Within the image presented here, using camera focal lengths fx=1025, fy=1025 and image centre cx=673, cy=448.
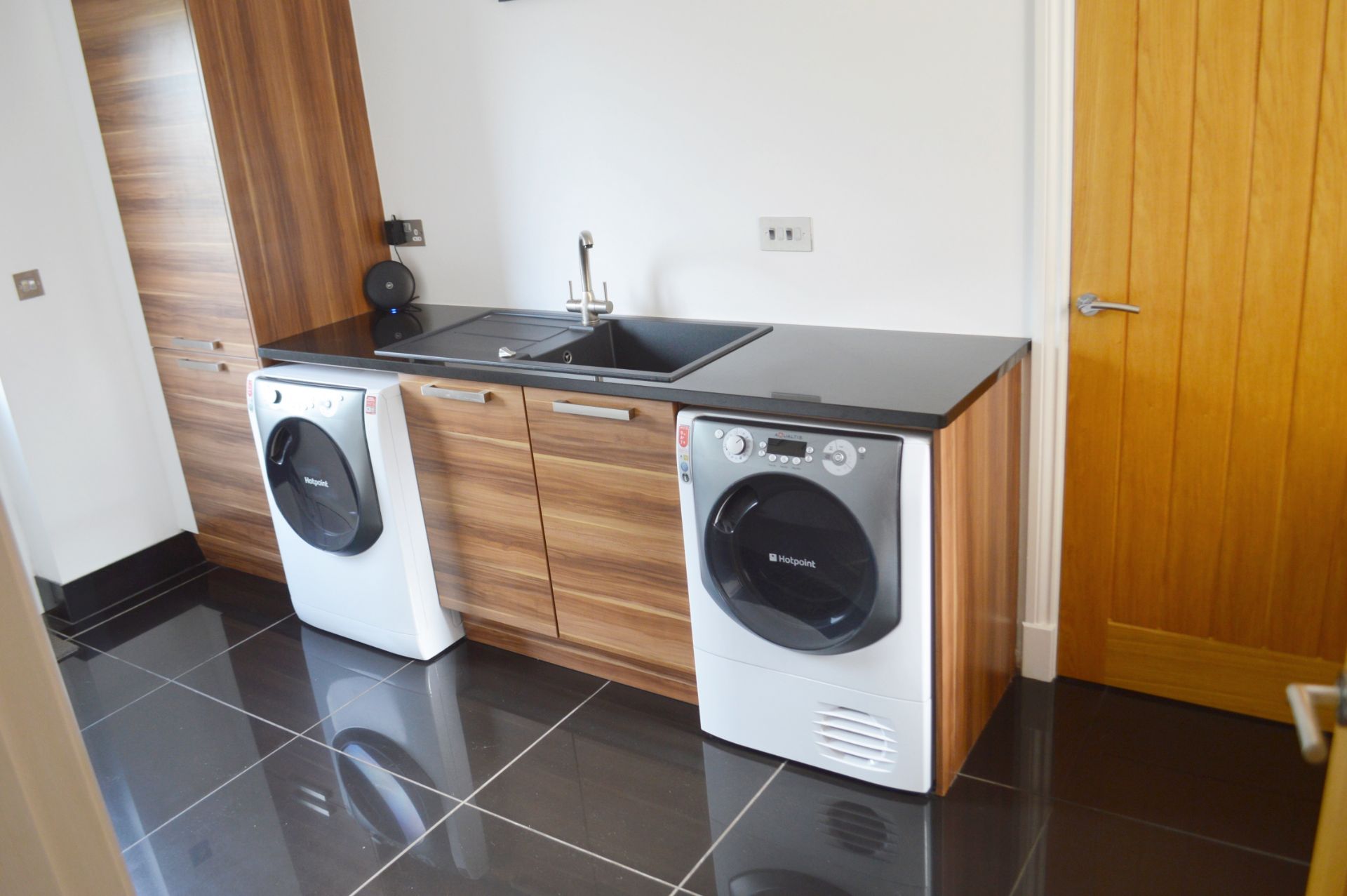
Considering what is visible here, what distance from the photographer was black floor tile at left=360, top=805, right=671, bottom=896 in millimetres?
2059

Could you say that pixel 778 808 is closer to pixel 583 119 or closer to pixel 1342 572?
pixel 1342 572

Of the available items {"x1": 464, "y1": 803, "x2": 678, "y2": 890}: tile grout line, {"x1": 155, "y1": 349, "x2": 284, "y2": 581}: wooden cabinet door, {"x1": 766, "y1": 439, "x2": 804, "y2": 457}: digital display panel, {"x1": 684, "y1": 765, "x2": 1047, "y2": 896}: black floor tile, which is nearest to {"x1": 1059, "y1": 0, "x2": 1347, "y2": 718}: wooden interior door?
{"x1": 684, "y1": 765, "x2": 1047, "y2": 896}: black floor tile

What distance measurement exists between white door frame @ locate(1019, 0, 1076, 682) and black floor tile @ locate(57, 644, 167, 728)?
8.05 feet

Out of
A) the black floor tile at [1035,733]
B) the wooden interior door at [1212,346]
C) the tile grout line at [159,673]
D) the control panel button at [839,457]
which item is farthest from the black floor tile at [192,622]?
the wooden interior door at [1212,346]

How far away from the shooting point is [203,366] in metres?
3.26

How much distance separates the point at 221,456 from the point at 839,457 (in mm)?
2304

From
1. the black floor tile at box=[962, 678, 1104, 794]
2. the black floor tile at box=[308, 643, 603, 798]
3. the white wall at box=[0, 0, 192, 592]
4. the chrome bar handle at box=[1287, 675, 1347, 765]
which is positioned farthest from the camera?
the white wall at box=[0, 0, 192, 592]

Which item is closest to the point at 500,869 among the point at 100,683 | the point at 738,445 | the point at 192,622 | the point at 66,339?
the point at 738,445

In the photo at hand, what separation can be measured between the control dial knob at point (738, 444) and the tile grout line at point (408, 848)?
1.02 m

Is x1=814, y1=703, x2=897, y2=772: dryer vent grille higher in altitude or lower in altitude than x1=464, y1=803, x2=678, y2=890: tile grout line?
higher

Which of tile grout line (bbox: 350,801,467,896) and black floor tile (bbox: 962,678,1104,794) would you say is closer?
tile grout line (bbox: 350,801,467,896)

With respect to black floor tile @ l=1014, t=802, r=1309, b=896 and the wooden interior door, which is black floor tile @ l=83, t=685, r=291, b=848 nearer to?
black floor tile @ l=1014, t=802, r=1309, b=896

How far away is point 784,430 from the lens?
2.09 meters

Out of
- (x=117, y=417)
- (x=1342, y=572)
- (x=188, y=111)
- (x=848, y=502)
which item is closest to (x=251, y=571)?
(x=117, y=417)
